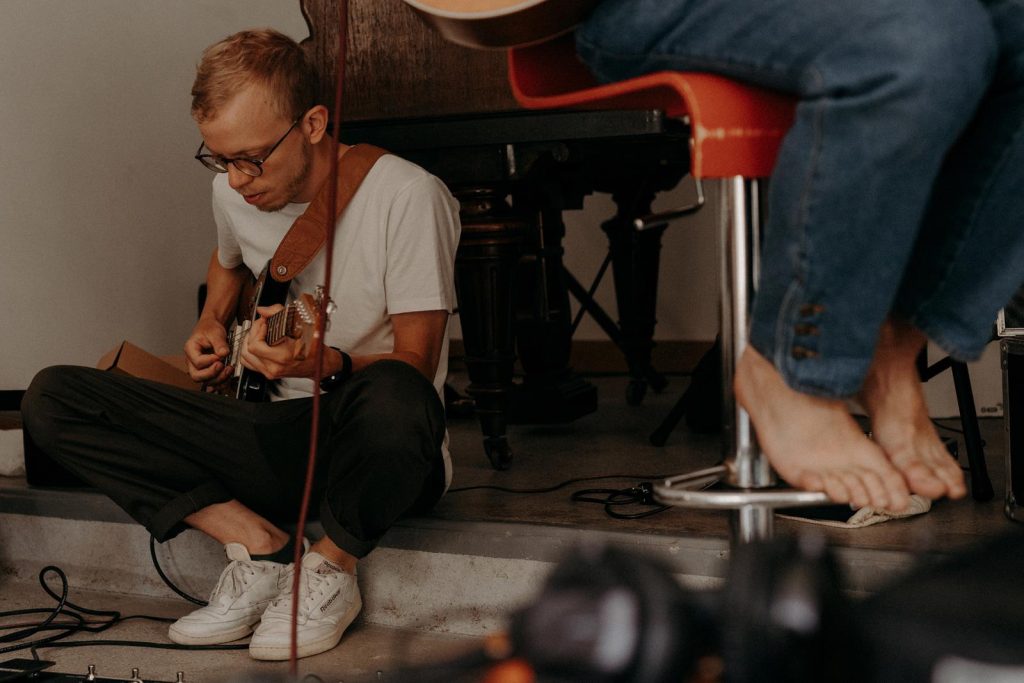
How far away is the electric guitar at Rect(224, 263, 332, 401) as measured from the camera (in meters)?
1.42

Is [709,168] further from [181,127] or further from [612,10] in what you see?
[181,127]

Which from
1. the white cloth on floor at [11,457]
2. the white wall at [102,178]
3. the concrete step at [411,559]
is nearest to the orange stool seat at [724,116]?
the concrete step at [411,559]

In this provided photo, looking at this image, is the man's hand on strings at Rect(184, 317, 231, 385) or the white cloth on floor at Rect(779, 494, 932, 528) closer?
the white cloth on floor at Rect(779, 494, 932, 528)

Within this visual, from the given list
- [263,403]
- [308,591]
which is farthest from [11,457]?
[308,591]

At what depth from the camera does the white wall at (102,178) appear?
267cm

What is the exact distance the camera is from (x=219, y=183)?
73.5 inches

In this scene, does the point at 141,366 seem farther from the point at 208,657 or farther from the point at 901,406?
the point at 901,406

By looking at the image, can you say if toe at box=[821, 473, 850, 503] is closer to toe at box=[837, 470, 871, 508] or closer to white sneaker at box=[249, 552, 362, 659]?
toe at box=[837, 470, 871, 508]

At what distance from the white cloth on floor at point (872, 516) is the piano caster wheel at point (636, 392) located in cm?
135

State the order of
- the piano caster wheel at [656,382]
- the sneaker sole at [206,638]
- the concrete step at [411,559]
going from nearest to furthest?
the concrete step at [411,559] < the sneaker sole at [206,638] < the piano caster wheel at [656,382]

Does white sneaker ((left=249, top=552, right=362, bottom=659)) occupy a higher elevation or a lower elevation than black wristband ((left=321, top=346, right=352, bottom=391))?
lower

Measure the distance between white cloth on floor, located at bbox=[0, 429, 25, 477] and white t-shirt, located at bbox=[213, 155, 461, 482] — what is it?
27.5 inches

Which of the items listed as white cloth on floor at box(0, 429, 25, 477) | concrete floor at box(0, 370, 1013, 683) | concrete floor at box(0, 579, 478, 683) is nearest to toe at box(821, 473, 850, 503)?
concrete floor at box(0, 370, 1013, 683)

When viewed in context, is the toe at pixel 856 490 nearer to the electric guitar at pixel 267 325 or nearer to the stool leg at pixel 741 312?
the stool leg at pixel 741 312
